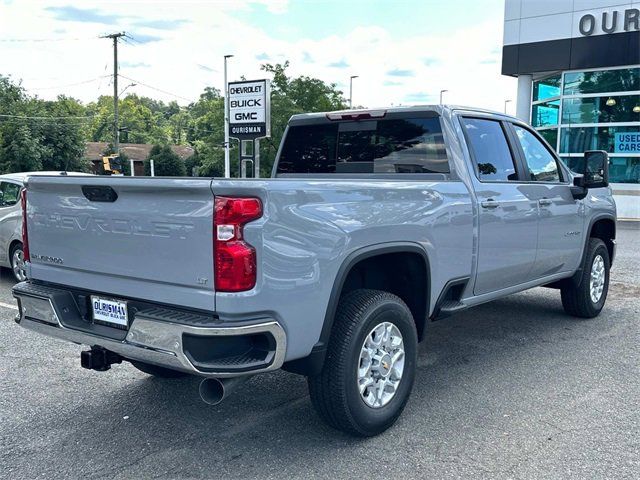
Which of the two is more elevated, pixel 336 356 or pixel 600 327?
pixel 336 356

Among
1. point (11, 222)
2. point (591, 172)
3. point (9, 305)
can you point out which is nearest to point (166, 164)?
point (11, 222)

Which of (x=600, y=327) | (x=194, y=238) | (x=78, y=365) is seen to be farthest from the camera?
(x=600, y=327)

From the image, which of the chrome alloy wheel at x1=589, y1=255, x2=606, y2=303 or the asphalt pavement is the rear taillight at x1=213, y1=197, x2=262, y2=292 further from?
the chrome alloy wheel at x1=589, y1=255, x2=606, y2=303

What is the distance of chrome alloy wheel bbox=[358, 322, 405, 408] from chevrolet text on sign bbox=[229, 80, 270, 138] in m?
10.9

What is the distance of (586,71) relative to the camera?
2086 cm

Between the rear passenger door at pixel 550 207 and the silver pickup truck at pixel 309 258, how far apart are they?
0.12m

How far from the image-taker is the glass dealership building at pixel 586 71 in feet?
64.9

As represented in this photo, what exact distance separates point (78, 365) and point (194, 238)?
2.67 meters

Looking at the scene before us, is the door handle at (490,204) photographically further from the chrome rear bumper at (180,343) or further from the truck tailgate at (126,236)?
the truck tailgate at (126,236)

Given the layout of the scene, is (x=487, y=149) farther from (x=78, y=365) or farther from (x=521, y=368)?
(x=78, y=365)

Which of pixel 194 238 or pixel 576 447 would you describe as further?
pixel 576 447

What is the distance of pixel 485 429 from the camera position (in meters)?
3.84

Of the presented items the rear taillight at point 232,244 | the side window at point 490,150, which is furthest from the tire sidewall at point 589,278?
the rear taillight at point 232,244

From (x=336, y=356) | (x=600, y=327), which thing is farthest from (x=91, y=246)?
(x=600, y=327)
